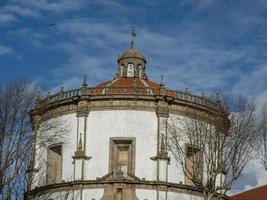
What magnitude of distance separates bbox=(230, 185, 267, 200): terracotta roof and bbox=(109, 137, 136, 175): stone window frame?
13693 mm

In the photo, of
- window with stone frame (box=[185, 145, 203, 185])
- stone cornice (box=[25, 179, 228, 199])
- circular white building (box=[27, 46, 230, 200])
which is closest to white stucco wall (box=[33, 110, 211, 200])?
circular white building (box=[27, 46, 230, 200])

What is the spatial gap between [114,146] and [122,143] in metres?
0.65

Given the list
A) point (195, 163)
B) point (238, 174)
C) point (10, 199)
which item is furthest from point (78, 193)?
point (10, 199)

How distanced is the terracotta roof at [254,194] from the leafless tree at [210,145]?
9197mm

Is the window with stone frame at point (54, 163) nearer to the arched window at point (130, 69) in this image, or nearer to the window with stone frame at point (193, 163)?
the window with stone frame at point (193, 163)

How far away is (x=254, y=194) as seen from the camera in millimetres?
62281

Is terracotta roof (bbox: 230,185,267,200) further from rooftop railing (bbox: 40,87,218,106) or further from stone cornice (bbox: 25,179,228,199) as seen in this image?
rooftop railing (bbox: 40,87,218,106)

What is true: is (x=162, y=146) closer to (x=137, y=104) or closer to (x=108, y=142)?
(x=137, y=104)

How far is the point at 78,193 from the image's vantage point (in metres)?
51.9

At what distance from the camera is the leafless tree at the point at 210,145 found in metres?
45.3

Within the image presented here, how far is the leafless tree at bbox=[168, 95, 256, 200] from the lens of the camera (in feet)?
149

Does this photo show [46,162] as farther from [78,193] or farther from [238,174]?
[238,174]

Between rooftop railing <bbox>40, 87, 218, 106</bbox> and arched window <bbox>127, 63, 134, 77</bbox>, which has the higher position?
arched window <bbox>127, 63, 134, 77</bbox>

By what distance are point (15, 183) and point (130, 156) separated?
17.6 m
